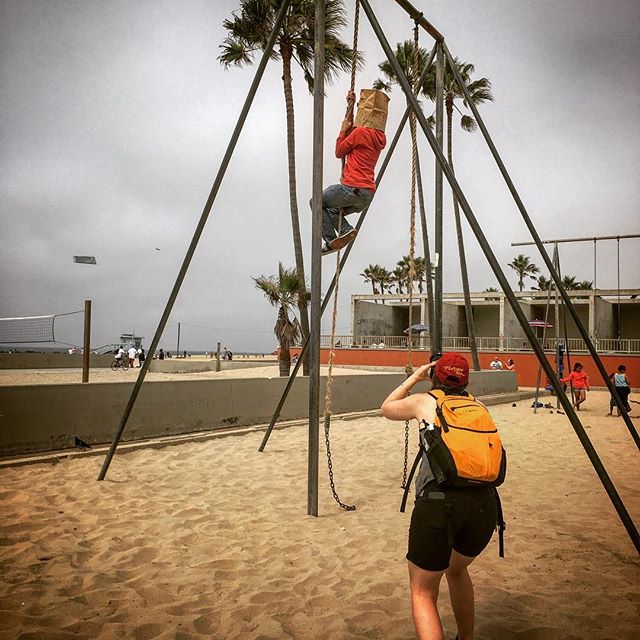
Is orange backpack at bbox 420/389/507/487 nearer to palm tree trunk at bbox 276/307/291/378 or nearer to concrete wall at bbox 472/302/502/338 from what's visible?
palm tree trunk at bbox 276/307/291/378

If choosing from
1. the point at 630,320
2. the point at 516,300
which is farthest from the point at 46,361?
the point at 630,320

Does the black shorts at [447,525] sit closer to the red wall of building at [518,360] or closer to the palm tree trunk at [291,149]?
the palm tree trunk at [291,149]

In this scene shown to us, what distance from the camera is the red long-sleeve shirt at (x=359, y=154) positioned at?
523cm

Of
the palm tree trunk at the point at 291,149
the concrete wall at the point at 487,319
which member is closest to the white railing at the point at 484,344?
the concrete wall at the point at 487,319

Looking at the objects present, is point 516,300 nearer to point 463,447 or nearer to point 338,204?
point 338,204

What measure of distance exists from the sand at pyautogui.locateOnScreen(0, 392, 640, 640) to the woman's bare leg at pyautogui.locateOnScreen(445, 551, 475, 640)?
403 mm

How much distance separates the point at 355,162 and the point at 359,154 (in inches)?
3.7

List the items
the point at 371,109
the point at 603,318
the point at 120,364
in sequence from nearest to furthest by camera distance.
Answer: the point at 371,109
the point at 120,364
the point at 603,318

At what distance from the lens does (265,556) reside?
402 cm

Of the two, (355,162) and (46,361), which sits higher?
(355,162)

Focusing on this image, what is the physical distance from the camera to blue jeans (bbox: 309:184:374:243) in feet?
17.7

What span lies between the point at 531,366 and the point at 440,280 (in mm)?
19745

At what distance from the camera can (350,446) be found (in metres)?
8.24

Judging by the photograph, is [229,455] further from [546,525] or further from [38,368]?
[38,368]
